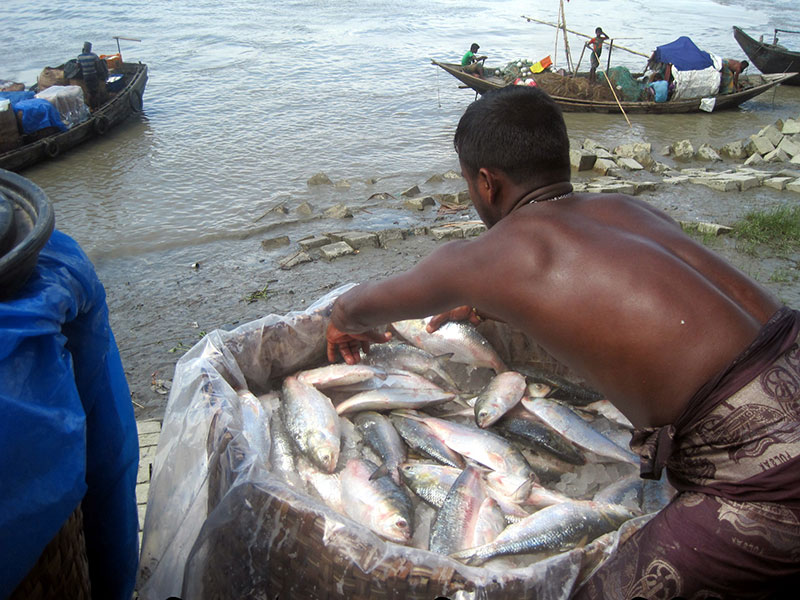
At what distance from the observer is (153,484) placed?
9.08 ft

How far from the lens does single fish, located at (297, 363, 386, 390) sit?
10.7ft

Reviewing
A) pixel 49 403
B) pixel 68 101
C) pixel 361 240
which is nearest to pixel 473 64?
pixel 68 101

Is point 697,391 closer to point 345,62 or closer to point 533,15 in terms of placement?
point 345,62

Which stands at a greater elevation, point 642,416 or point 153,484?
point 642,416

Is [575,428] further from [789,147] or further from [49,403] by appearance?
[789,147]

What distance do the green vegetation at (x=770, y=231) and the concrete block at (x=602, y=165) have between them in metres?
4.08

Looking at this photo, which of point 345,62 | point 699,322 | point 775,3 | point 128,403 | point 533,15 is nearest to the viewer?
point 699,322

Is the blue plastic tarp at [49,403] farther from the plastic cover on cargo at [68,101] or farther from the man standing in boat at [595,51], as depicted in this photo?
the man standing in boat at [595,51]

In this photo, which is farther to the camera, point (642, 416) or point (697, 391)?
point (642, 416)

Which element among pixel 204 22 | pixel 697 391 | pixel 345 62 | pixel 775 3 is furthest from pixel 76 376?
pixel 775 3

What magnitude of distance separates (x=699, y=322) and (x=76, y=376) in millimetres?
2031

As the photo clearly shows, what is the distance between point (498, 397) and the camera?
3.15 m

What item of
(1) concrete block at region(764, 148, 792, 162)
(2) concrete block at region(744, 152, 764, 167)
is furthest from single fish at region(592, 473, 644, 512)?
(1) concrete block at region(764, 148, 792, 162)

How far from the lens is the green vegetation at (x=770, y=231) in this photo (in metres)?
6.48
